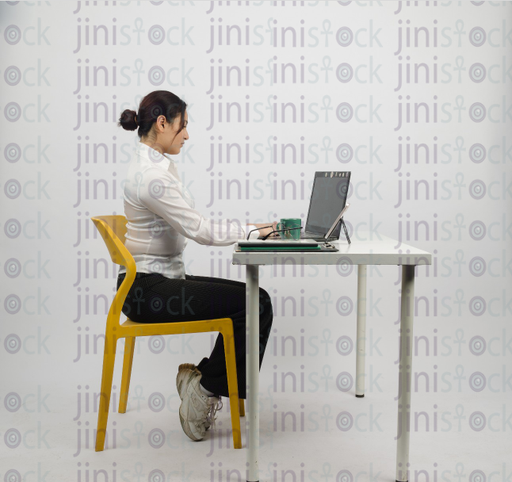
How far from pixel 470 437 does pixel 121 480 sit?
1.19 m

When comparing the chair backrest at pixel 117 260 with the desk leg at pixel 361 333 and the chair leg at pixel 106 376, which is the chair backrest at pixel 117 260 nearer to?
the chair leg at pixel 106 376

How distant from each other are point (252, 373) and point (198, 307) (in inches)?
13.4

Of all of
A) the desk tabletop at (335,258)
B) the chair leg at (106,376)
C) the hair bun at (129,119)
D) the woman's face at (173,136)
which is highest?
the hair bun at (129,119)

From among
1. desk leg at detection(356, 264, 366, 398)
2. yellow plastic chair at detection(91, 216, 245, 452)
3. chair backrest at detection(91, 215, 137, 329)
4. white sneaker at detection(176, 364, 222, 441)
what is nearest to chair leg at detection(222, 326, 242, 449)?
yellow plastic chair at detection(91, 216, 245, 452)

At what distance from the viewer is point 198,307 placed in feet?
6.44

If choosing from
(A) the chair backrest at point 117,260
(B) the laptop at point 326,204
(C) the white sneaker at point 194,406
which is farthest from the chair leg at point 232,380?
(B) the laptop at point 326,204

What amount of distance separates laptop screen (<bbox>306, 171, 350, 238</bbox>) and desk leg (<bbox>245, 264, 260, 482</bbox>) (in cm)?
47

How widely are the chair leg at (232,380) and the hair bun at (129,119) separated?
0.79m

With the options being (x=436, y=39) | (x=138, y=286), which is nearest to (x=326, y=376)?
(x=138, y=286)

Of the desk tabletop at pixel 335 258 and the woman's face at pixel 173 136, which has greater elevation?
the woman's face at pixel 173 136

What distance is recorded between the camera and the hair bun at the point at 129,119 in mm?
2107

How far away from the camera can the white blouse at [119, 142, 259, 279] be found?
1971mm

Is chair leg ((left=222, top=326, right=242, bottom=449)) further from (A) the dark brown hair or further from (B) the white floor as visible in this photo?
(A) the dark brown hair

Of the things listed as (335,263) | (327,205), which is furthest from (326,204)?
(335,263)
